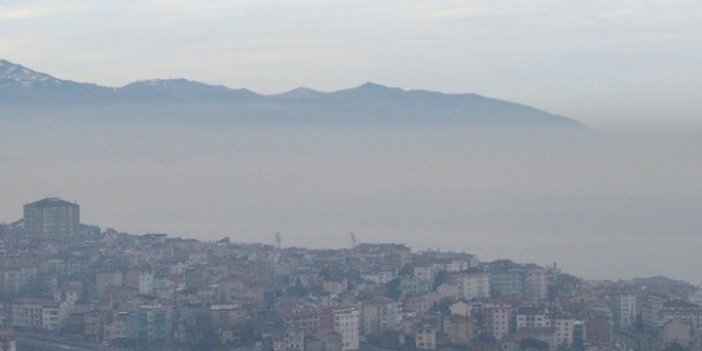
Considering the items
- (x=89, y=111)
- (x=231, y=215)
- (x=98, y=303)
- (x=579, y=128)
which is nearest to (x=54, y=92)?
(x=89, y=111)

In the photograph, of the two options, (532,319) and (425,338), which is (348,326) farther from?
(532,319)

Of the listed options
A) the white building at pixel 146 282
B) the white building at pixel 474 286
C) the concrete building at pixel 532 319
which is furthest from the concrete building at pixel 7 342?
the white building at pixel 474 286

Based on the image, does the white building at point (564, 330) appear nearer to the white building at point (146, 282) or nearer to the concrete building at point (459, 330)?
the concrete building at point (459, 330)

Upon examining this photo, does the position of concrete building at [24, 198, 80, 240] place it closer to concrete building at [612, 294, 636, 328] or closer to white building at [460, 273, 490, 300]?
white building at [460, 273, 490, 300]

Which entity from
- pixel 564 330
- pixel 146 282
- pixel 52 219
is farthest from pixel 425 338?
pixel 52 219

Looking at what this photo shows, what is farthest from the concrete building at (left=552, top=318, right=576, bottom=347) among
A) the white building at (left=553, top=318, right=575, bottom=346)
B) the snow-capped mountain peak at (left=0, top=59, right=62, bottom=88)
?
the snow-capped mountain peak at (left=0, top=59, right=62, bottom=88)
